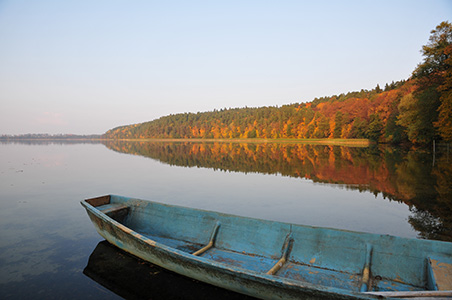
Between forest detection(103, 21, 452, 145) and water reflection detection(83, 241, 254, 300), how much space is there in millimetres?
35569

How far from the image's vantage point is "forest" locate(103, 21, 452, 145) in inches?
1366

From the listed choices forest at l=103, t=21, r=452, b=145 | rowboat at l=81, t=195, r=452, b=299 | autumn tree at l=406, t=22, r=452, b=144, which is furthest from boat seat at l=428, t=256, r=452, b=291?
autumn tree at l=406, t=22, r=452, b=144

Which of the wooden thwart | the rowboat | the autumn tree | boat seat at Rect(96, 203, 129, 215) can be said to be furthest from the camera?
the autumn tree

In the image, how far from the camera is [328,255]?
5.62 m

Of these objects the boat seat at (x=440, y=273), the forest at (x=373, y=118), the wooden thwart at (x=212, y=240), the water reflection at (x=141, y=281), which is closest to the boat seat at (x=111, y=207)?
the water reflection at (x=141, y=281)

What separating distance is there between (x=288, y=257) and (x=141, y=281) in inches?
125

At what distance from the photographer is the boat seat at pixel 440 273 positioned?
4207 millimetres

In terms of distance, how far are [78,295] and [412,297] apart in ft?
19.0

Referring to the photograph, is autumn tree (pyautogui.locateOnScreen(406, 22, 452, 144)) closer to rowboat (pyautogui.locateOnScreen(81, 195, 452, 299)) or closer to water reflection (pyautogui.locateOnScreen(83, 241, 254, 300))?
rowboat (pyautogui.locateOnScreen(81, 195, 452, 299))

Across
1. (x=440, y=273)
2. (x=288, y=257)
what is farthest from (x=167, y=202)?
(x=440, y=273)

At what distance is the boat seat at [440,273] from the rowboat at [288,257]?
0.04 ft

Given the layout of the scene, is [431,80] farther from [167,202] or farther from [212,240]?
[212,240]

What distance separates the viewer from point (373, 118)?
66.0 metres

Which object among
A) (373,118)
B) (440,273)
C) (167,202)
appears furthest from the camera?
(373,118)
